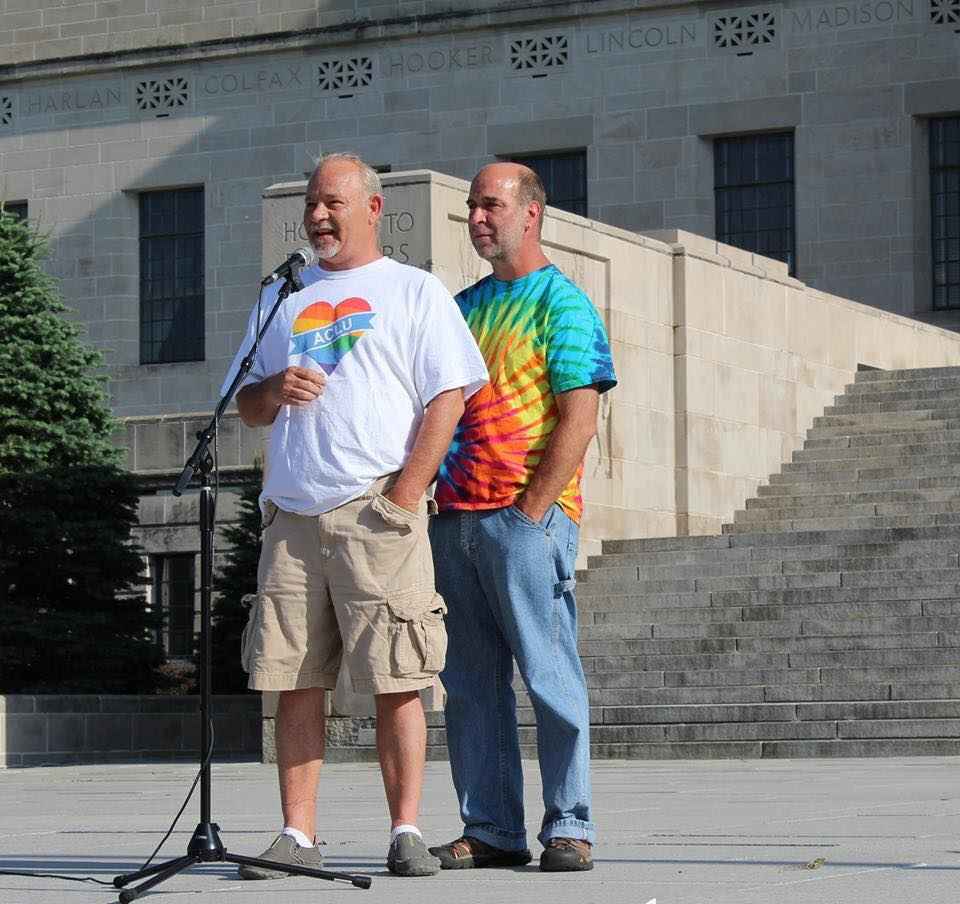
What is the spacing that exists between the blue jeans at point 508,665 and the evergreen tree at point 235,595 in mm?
15066

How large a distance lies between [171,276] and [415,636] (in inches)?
1269

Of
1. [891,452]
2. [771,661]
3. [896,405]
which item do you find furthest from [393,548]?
[896,405]

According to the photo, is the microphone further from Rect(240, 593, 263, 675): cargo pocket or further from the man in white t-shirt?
Rect(240, 593, 263, 675): cargo pocket

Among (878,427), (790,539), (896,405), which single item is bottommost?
(790,539)

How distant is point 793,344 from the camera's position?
24.5 m

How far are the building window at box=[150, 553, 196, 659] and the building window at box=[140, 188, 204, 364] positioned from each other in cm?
1020

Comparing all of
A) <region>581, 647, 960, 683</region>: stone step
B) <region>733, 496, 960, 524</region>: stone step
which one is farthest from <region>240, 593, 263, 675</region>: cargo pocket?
<region>733, 496, 960, 524</region>: stone step

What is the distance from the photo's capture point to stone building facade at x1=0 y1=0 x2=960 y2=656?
1340 inches

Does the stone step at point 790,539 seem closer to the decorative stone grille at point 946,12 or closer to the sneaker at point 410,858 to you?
the sneaker at point 410,858

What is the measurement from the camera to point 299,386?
7.15 metres

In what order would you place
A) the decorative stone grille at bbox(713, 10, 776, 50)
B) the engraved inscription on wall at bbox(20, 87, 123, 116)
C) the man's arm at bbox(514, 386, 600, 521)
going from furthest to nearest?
the engraved inscription on wall at bbox(20, 87, 123, 116)
the decorative stone grille at bbox(713, 10, 776, 50)
the man's arm at bbox(514, 386, 600, 521)

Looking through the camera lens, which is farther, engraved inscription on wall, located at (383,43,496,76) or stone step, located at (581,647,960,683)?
engraved inscription on wall, located at (383,43,496,76)

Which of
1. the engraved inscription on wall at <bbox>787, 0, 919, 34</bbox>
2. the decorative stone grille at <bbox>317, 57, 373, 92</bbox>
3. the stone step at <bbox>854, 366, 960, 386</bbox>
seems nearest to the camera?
the stone step at <bbox>854, 366, 960, 386</bbox>

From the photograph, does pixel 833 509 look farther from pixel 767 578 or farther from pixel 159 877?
pixel 159 877
